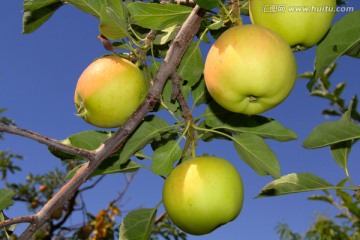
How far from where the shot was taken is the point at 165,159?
65.0 inches

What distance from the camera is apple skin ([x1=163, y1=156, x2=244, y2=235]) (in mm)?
1509

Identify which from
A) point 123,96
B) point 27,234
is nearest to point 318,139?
point 123,96

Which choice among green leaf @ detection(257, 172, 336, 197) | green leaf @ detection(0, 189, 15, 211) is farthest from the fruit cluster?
green leaf @ detection(0, 189, 15, 211)

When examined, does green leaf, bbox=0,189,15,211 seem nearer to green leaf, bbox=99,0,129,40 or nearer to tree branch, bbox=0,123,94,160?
tree branch, bbox=0,123,94,160

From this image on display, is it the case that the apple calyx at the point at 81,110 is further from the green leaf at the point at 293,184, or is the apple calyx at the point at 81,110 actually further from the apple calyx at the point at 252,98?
the green leaf at the point at 293,184

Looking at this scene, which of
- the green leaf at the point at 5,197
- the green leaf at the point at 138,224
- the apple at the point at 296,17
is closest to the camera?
the apple at the point at 296,17

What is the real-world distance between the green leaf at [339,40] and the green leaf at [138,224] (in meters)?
0.94

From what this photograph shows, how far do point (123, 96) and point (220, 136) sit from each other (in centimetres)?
52

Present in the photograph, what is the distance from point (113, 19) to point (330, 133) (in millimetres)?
936

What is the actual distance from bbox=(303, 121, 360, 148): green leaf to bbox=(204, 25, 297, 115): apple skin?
34 centimetres

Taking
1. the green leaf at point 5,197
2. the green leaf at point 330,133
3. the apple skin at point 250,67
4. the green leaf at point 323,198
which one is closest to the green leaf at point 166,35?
the apple skin at point 250,67

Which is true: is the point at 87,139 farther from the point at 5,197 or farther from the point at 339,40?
the point at 339,40

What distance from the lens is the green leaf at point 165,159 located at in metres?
1.63

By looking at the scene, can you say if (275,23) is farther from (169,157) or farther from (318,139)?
(169,157)
